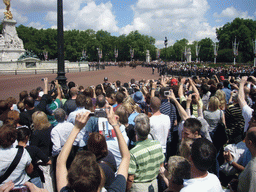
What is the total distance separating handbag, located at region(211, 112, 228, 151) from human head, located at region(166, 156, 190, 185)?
2278 mm

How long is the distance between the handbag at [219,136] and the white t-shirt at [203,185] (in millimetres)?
2461

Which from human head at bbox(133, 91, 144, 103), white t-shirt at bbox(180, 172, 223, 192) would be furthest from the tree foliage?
white t-shirt at bbox(180, 172, 223, 192)

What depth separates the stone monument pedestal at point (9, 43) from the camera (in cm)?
4119

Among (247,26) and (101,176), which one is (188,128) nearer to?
(101,176)

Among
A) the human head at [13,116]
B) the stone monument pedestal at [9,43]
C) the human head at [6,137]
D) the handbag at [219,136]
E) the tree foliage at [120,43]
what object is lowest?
the handbag at [219,136]

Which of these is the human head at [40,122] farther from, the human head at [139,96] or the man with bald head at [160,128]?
the human head at [139,96]

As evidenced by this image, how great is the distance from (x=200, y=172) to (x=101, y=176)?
44.1 inches

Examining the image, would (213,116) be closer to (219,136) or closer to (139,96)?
(219,136)

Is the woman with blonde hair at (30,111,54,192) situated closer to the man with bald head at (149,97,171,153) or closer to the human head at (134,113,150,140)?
the human head at (134,113,150,140)

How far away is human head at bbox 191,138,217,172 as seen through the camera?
2.11 metres

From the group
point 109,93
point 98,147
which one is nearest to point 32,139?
point 98,147

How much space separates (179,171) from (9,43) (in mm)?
49176

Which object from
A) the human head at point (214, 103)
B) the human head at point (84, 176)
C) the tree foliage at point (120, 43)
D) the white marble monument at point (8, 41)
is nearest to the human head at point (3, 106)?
the human head at point (84, 176)

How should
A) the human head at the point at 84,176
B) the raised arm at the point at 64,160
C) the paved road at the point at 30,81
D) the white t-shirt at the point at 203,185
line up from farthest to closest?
the paved road at the point at 30,81, the white t-shirt at the point at 203,185, the raised arm at the point at 64,160, the human head at the point at 84,176
